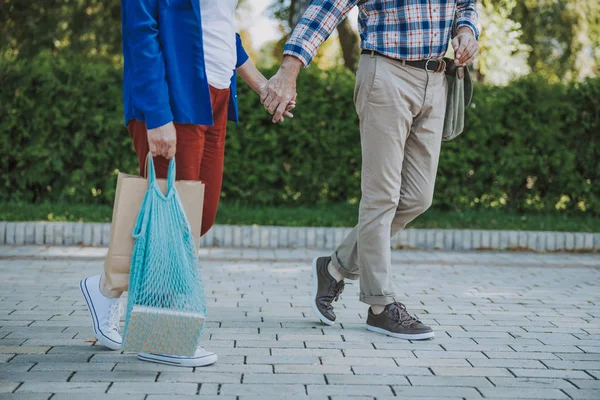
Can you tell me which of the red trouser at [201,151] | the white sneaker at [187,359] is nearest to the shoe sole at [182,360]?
the white sneaker at [187,359]

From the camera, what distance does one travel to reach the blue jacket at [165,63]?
3.19m

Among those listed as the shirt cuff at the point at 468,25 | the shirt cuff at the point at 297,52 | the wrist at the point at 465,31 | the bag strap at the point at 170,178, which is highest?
the shirt cuff at the point at 468,25

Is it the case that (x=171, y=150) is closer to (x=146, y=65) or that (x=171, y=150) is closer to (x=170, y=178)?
(x=170, y=178)

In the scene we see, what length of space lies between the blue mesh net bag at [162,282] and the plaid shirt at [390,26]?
3.45 ft

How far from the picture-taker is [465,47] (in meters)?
3.89

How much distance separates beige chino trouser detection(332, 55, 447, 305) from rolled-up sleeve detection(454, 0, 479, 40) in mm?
279

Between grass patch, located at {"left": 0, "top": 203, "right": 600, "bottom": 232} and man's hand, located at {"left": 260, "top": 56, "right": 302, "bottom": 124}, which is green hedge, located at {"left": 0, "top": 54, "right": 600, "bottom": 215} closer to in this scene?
grass patch, located at {"left": 0, "top": 203, "right": 600, "bottom": 232}

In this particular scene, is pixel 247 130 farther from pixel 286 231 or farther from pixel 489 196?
pixel 489 196

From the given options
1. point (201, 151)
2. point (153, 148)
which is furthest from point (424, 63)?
point (153, 148)

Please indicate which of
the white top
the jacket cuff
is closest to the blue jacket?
the jacket cuff

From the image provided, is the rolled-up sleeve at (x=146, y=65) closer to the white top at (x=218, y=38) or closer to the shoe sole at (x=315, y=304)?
the white top at (x=218, y=38)

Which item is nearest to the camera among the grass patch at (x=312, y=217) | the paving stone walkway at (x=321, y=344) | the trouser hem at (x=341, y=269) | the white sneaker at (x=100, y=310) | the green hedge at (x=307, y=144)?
the paving stone walkway at (x=321, y=344)

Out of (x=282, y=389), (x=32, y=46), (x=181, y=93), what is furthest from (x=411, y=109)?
(x=32, y=46)

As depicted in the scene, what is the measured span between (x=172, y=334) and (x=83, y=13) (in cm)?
1287
